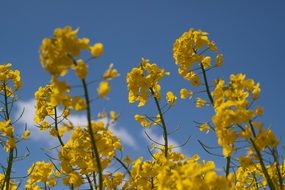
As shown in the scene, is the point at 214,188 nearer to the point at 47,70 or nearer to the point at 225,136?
the point at 225,136

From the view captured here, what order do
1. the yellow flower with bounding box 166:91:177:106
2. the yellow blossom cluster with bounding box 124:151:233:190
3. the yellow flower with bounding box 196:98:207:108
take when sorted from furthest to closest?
1. the yellow flower with bounding box 166:91:177:106
2. the yellow flower with bounding box 196:98:207:108
3. the yellow blossom cluster with bounding box 124:151:233:190

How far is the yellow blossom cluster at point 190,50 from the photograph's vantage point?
686 cm

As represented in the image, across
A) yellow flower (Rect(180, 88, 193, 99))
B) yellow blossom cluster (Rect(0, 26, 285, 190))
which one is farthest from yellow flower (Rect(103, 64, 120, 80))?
yellow flower (Rect(180, 88, 193, 99))

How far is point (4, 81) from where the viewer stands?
7762mm

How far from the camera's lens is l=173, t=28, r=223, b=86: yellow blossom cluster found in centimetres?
686

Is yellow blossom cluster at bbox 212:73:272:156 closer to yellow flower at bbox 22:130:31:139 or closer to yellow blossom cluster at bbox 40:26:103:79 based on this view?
yellow blossom cluster at bbox 40:26:103:79

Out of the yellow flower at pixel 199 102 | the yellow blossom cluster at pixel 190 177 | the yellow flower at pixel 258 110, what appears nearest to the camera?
the yellow blossom cluster at pixel 190 177

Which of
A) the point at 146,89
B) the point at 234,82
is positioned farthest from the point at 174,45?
the point at 234,82

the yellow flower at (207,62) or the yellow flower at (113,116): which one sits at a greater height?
the yellow flower at (207,62)

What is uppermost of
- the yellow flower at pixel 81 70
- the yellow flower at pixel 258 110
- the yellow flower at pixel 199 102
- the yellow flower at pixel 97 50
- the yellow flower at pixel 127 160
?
the yellow flower at pixel 199 102

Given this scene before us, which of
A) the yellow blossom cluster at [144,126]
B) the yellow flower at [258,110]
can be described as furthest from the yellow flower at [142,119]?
the yellow flower at [258,110]

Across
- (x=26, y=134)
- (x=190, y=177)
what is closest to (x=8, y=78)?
(x=26, y=134)

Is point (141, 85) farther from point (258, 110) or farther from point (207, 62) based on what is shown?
point (258, 110)

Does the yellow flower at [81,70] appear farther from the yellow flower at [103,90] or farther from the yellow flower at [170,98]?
the yellow flower at [170,98]
